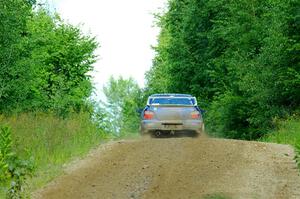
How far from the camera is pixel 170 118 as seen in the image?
22.1 metres

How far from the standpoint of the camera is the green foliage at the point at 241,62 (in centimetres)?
2597

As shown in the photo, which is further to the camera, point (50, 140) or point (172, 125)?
point (172, 125)

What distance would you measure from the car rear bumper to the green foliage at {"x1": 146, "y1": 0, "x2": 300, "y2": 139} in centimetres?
459

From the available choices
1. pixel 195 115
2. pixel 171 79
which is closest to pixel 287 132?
pixel 195 115

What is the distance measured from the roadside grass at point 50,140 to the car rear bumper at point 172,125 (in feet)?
10.2

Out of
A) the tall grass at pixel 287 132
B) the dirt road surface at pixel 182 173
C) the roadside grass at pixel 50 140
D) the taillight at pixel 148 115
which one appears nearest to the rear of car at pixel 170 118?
the taillight at pixel 148 115

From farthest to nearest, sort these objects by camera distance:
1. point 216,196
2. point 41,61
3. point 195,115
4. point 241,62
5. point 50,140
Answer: point 41,61, point 241,62, point 195,115, point 50,140, point 216,196

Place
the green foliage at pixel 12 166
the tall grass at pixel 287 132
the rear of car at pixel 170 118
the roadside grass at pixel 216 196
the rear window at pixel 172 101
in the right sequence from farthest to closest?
the rear window at pixel 172 101 < the rear of car at pixel 170 118 < the tall grass at pixel 287 132 < the roadside grass at pixel 216 196 < the green foliage at pixel 12 166

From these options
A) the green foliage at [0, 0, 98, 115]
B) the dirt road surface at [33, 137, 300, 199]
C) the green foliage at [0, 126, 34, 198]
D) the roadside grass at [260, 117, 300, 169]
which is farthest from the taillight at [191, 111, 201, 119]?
the green foliage at [0, 126, 34, 198]

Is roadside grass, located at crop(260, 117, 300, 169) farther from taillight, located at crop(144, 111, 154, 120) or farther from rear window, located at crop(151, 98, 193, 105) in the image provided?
taillight, located at crop(144, 111, 154, 120)

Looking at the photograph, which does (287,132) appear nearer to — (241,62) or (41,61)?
(241,62)

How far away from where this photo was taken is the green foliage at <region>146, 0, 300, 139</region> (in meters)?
26.0

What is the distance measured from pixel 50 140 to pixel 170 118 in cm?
734

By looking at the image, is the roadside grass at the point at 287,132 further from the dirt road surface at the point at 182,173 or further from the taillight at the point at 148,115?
the taillight at the point at 148,115
